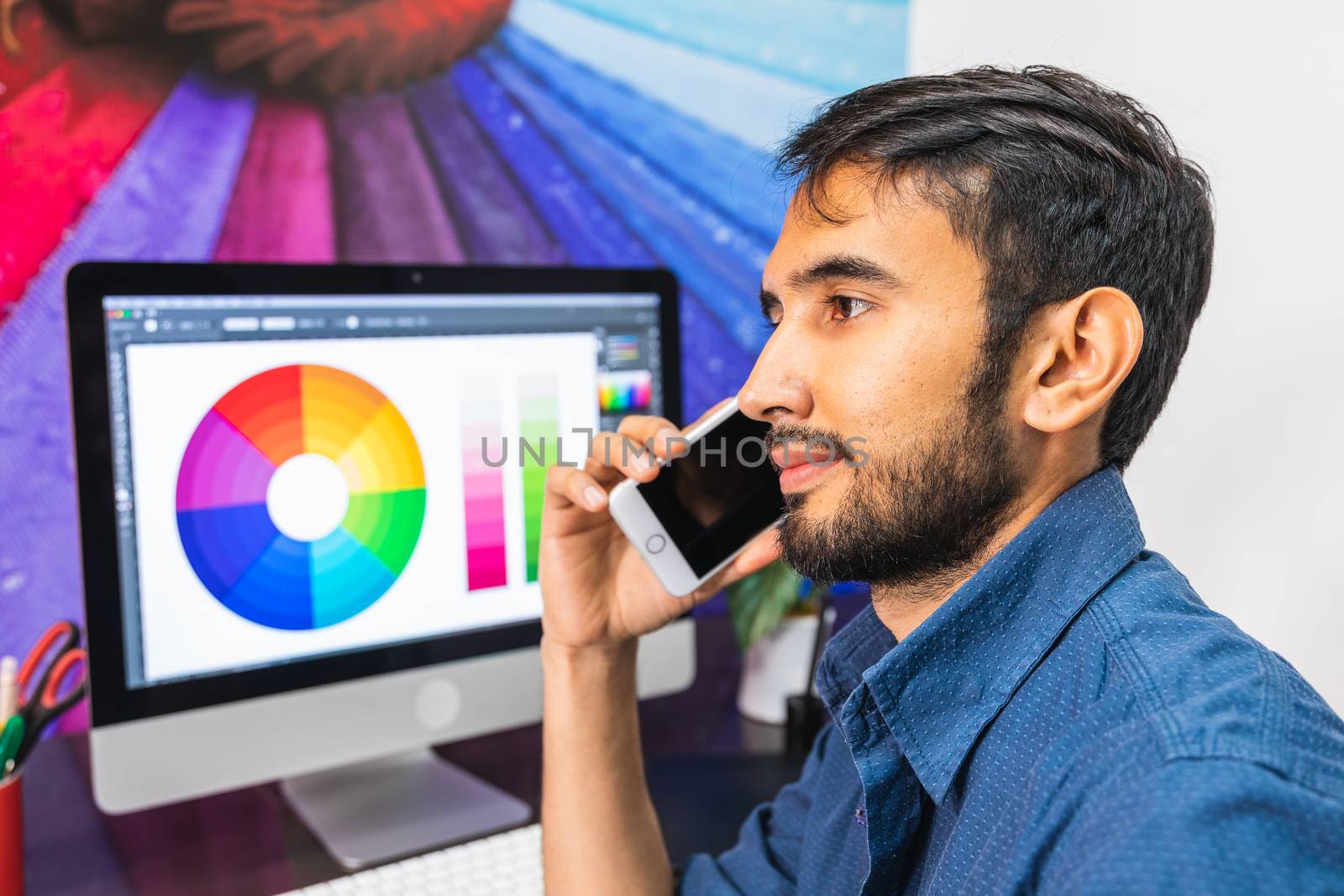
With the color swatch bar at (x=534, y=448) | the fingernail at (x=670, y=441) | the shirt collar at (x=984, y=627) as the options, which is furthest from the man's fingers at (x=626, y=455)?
the shirt collar at (x=984, y=627)

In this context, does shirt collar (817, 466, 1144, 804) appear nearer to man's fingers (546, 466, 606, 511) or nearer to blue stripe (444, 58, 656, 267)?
man's fingers (546, 466, 606, 511)

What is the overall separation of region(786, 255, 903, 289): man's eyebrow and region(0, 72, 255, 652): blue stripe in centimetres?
86

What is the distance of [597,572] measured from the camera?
3.42ft

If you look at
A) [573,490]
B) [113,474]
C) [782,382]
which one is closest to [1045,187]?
[782,382]

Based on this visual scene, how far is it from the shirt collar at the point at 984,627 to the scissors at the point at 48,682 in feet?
2.28

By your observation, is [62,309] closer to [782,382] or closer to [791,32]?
[782,382]

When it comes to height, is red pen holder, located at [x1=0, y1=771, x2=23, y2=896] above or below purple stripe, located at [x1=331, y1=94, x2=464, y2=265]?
below

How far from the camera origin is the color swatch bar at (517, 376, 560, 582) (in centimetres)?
109

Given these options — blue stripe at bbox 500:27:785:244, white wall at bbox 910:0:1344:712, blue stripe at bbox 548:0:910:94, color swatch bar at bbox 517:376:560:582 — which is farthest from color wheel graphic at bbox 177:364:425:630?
white wall at bbox 910:0:1344:712

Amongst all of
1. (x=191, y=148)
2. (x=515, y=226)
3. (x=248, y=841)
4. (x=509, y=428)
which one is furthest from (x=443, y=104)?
(x=248, y=841)

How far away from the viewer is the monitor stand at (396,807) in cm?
96

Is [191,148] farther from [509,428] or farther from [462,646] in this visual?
[462,646]

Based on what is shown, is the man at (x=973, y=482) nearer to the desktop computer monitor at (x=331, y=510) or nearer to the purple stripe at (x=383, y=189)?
the desktop computer monitor at (x=331, y=510)

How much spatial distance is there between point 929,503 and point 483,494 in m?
0.50
